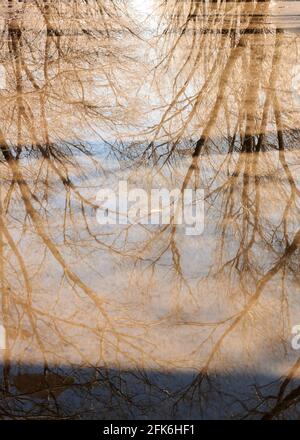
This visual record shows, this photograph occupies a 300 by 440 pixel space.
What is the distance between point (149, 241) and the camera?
289cm

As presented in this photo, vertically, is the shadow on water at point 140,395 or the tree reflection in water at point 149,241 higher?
the tree reflection in water at point 149,241

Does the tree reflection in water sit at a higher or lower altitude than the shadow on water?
higher

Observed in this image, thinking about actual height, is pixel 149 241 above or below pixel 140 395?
above

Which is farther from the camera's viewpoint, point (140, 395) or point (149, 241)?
point (149, 241)

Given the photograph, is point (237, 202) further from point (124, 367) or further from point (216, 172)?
point (124, 367)

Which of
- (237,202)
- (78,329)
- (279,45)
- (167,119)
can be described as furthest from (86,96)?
(78,329)

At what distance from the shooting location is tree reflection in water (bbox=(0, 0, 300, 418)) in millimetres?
2061

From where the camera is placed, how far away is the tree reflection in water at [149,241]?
206 cm

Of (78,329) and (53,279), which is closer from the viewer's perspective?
(78,329)

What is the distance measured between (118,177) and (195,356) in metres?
1.66

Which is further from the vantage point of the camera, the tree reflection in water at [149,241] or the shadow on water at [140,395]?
the tree reflection in water at [149,241]

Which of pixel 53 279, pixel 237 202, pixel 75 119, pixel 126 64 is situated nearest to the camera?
pixel 53 279

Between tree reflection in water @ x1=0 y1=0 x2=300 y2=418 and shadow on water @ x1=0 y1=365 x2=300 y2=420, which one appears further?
tree reflection in water @ x1=0 y1=0 x2=300 y2=418

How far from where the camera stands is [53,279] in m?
2.59
